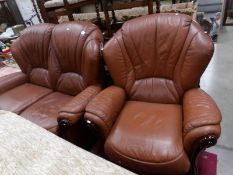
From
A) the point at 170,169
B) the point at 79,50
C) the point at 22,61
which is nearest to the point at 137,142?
the point at 170,169

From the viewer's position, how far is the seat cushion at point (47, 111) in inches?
59.9

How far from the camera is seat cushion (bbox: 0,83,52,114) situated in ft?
5.97

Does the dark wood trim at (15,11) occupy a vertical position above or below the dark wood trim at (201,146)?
above

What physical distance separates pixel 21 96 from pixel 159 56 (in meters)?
1.51

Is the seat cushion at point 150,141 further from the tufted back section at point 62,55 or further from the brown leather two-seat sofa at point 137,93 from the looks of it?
the tufted back section at point 62,55

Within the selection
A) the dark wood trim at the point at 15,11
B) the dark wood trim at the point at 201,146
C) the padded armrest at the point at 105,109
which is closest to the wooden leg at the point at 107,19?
the padded armrest at the point at 105,109

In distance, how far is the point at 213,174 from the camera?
136 cm

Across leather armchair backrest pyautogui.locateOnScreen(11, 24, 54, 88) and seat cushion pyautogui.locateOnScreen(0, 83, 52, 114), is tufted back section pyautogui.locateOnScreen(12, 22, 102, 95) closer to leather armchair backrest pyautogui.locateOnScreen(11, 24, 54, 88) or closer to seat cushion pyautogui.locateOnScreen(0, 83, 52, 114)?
leather armchair backrest pyautogui.locateOnScreen(11, 24, 54, 88)

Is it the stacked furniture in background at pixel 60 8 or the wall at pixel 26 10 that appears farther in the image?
the wall at pixel 26 10

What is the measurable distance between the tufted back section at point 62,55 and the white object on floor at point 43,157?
2.37 ft

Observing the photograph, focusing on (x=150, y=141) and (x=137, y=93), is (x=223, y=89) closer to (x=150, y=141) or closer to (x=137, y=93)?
(x=137, y=93)

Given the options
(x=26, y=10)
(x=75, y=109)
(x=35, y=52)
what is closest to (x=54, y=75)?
(x=35, y=52)

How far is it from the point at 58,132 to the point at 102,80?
2.01ft

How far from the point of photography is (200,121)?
3.38 feet
